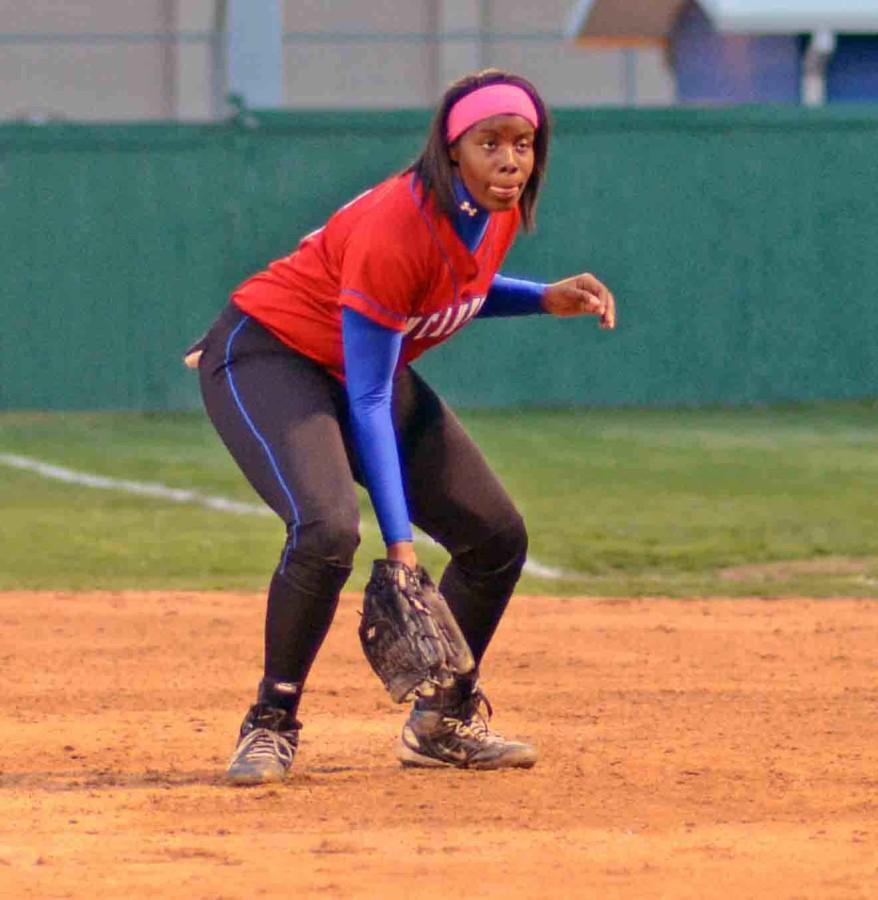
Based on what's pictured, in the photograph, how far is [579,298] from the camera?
5.36m

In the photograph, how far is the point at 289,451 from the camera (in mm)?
5051

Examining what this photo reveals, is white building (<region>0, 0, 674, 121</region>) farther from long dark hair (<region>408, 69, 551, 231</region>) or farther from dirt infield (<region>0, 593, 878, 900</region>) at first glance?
long dark hair (<region>408, 69, 551, 231</region>)

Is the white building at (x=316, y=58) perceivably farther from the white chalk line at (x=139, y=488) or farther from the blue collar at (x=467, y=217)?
the blue collar at (x=467, y=217)

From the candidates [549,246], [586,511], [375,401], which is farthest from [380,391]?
[549,246]

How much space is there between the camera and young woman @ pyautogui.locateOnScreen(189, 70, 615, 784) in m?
4.90

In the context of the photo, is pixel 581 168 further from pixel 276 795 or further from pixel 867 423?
pixel 276 795

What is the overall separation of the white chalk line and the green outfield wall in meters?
2.70

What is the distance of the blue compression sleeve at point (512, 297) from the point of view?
5461 mm

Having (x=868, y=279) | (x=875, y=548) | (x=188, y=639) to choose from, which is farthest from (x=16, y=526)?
(x=868, y=279)

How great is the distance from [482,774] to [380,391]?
1112 mm

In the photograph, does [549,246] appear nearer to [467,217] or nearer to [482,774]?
[482,774]

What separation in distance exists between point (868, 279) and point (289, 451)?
12.3 m

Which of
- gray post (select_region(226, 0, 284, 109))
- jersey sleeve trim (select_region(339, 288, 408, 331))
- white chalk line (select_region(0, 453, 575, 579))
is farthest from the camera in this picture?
gray post (select_region(226, 0, 284, 109))

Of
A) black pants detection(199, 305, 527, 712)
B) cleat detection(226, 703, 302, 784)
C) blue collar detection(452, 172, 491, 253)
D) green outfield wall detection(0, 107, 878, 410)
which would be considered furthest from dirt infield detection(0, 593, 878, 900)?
green outfield wall detection(0, 107, 878, 410)
